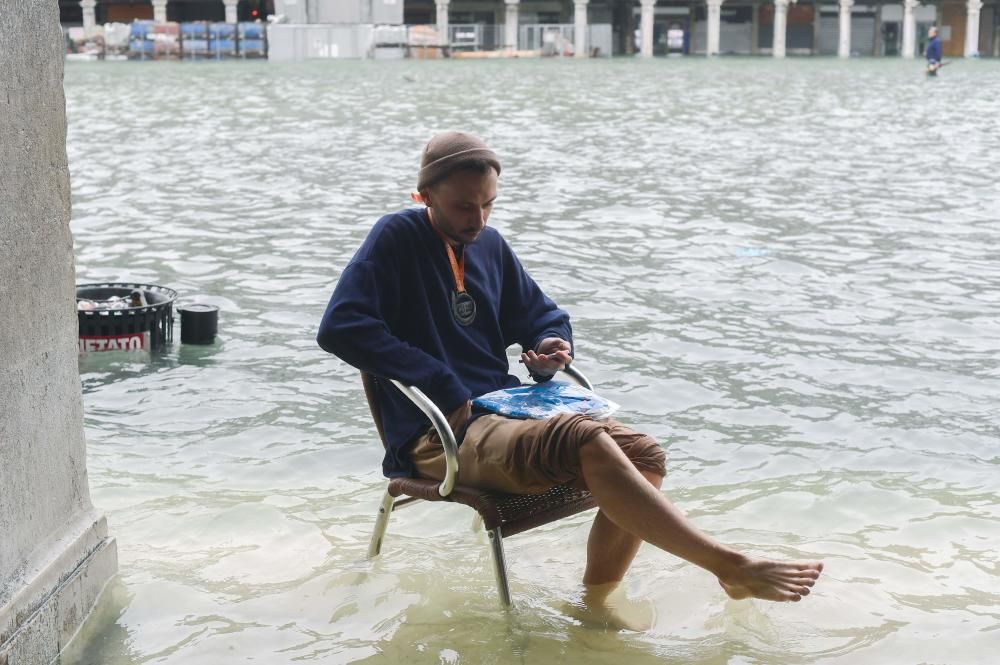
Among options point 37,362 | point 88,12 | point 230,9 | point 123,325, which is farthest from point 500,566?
point 88,12

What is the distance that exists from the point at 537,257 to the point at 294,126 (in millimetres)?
12201

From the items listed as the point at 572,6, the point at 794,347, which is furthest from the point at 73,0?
the point at 794,347

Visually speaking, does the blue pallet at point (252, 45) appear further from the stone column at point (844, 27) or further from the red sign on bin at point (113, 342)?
the red sign on bin at point (113, 342)

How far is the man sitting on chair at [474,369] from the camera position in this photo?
3.19 meters

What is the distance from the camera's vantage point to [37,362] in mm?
3162

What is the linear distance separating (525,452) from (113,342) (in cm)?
409

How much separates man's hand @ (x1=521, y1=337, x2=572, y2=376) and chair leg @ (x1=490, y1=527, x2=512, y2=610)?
0.48 meters

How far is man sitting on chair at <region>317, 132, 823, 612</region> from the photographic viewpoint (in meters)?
3.19

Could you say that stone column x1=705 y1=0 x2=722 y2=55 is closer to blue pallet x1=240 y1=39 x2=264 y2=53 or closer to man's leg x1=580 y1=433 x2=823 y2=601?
blue pallet x1=240 y1=39 x2=264 y2=53

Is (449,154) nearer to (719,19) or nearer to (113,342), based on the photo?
(113,342)

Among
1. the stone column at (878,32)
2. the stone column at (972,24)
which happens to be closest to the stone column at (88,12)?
the stone column at (878,32)

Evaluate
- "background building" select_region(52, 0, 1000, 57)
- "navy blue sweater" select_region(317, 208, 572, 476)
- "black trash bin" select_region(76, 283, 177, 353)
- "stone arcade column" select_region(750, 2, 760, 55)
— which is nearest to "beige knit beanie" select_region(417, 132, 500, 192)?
"navy blue sweater" select_region(317, 208, 572, 476)

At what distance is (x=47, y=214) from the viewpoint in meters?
3.18

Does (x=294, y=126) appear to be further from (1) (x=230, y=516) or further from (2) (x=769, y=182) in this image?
(1) (x=230, y=516)
